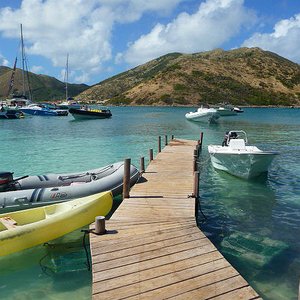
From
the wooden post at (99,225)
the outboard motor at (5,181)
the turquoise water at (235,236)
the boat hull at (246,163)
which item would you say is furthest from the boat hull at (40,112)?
the wooden post at (99,225)

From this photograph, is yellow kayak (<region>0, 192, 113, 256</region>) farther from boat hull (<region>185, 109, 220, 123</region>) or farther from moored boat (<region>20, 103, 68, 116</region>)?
moored boat (<region>20, 103, 68, 116</region>)

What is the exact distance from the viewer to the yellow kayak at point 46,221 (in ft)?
27.6

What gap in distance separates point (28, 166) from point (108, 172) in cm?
879

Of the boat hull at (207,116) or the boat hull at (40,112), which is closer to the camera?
the boat hull at (207,116)

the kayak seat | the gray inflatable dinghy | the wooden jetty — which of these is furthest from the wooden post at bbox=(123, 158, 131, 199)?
the kayak seat

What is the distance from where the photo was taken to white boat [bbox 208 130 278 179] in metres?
15.1

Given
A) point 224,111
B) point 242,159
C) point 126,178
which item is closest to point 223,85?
point 224,111

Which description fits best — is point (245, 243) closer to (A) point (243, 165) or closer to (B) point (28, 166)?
(A) point (243, 165)

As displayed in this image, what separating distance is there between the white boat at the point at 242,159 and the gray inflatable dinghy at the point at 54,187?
4.87 meters

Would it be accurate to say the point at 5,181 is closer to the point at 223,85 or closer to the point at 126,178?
the point at 126,178

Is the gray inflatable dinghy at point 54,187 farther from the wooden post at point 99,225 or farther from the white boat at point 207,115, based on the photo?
the white boat at point 207,115

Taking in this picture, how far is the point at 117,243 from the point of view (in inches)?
298

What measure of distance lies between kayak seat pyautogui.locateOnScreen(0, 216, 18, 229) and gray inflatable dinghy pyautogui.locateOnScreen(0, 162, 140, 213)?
1.38 metres

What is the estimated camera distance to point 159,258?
6918 mm
